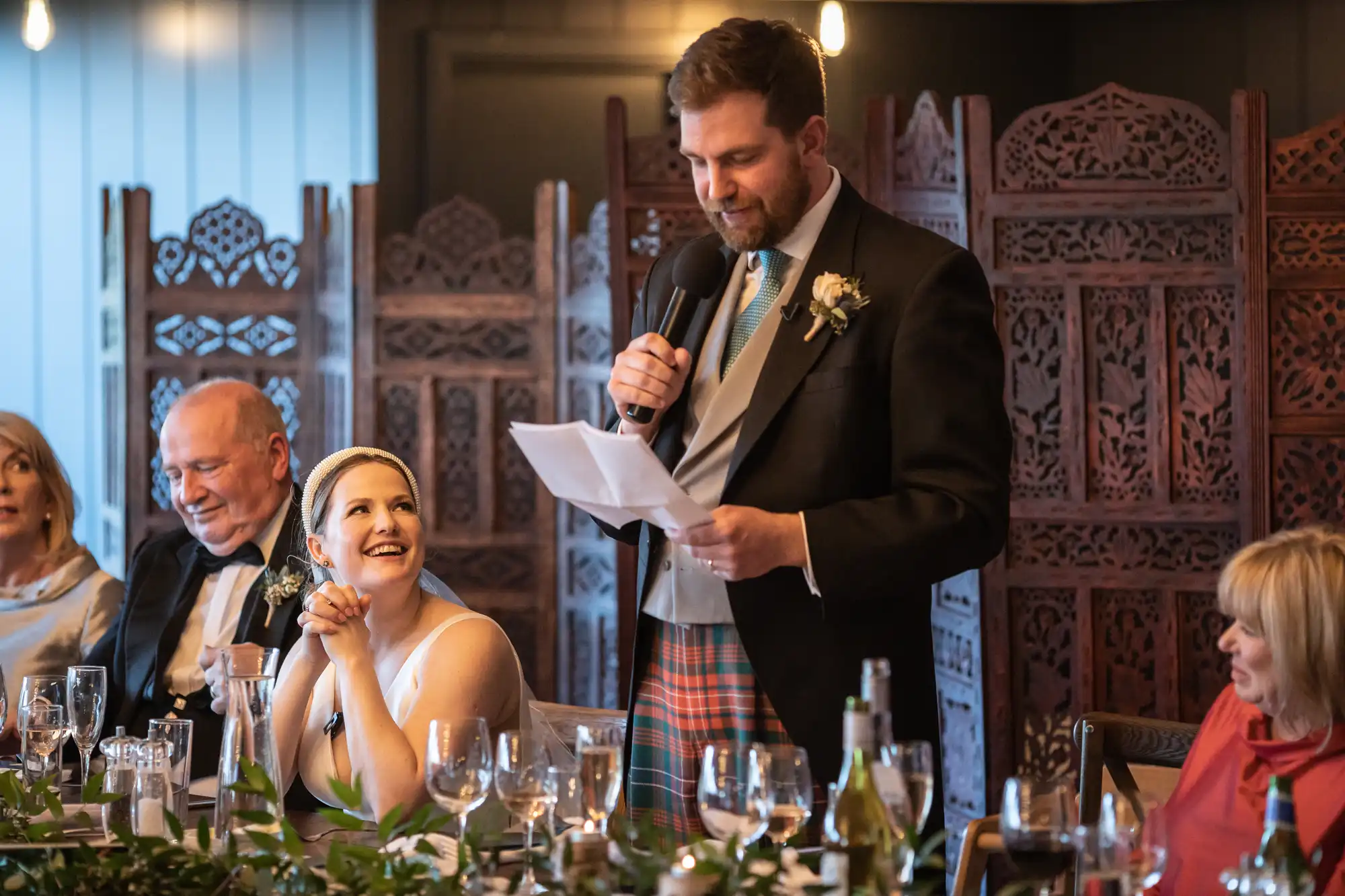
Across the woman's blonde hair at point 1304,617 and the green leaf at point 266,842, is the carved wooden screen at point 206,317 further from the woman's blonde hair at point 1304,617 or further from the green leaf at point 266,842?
the green leaf at point 266,842

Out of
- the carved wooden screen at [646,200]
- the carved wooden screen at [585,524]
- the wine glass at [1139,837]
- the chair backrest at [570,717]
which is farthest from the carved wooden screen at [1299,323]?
the wine glass at [1139,837]

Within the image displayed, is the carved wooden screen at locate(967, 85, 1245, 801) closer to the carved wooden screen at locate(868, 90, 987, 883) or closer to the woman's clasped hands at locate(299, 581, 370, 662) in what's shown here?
the carved wooden screen at locate(868, 90, 987, 883)

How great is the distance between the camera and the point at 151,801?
1.94m

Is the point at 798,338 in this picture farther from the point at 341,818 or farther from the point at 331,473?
the point at 341,818

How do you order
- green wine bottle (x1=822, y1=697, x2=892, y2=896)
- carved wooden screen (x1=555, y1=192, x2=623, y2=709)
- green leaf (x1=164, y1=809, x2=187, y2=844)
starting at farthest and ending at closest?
1. carved wooden screen (x1=555, y1=192, x2=623, y2=709)
2. green leaf (x1=164, y1=809, x2=187, y2=844)
3. green wine bottle (x1=822, y1=697, x2=892, y2=896)

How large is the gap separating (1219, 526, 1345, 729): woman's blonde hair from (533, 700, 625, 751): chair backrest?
40.3 inches

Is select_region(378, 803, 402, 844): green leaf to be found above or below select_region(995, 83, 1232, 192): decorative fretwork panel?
below

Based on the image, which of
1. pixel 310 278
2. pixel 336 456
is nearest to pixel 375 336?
pixel 310 278

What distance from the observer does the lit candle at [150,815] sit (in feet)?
6.36

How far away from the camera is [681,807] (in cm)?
241

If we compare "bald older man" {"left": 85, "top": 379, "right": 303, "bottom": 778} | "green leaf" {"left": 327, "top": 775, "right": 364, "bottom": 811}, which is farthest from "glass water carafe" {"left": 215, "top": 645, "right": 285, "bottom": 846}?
"bald older man" {"left": 85, "top": 379, "right": 303, "bottom": 778}

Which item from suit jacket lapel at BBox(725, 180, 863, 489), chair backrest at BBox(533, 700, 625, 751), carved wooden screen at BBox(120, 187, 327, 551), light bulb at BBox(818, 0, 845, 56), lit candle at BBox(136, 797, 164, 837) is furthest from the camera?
light bulb at BBox(818, 0, 845, 56)

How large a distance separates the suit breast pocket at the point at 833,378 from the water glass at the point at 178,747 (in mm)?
963

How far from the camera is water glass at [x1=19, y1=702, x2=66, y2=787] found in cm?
230
